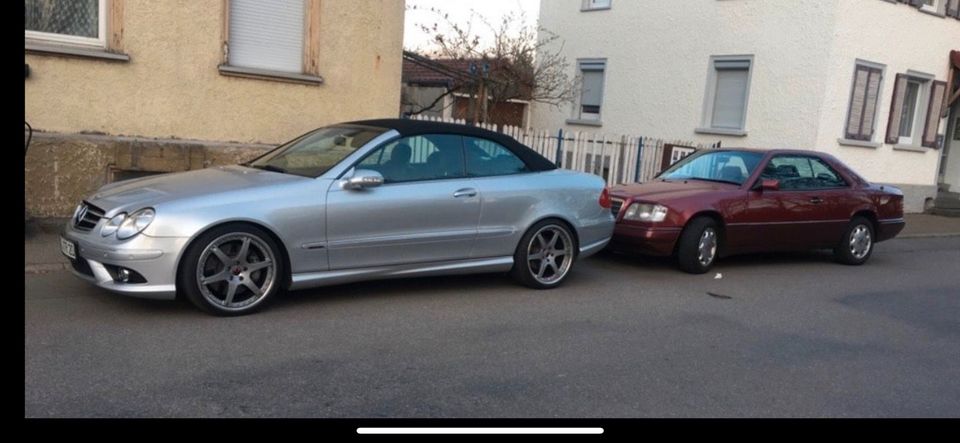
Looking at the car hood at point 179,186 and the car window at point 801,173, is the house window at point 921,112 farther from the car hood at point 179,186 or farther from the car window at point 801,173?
the car hood at point 179,186

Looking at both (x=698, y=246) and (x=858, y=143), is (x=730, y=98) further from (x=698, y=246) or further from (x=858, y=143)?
(x=698, y=246)

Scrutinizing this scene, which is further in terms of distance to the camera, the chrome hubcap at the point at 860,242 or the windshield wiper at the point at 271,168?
the chrome hubcap at the point at 860,242

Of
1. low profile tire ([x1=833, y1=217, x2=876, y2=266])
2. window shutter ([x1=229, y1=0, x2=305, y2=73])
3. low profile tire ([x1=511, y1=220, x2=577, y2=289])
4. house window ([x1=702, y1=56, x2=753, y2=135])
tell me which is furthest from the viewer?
house window ([x1=702, y1=56, x2=753, y2=135])

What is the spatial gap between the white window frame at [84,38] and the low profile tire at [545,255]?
17.2 ft

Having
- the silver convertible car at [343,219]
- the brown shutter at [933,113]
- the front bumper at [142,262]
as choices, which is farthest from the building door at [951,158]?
the front bumper at [142,262]

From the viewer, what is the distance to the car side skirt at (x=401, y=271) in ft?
20.1

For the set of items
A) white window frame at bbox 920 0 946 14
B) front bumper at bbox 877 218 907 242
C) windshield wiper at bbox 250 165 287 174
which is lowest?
front bumper at bbox 877 218 907 242

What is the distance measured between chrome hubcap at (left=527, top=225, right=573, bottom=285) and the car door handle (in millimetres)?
793

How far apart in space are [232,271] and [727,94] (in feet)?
46.2

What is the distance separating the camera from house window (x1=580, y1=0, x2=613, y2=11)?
19.7 meters

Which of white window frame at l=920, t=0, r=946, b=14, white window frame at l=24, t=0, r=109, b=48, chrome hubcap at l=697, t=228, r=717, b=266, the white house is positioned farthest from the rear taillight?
white window frame at l=920, t=0, r=946, b=14

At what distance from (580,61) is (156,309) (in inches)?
624

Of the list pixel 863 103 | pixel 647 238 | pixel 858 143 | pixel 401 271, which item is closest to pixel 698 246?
pixel 647 238

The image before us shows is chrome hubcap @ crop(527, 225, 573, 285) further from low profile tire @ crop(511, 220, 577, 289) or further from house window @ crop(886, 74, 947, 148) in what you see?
house window @ crop(886, 74, 947, 148)
